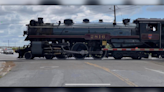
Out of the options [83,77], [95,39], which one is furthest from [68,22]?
[83,77]

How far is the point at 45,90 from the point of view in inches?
111

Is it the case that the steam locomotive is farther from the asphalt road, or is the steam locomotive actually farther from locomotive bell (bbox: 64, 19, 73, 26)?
the asphalt road

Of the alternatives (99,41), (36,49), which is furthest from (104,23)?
(36,49)

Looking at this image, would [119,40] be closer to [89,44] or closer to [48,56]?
[89,44]

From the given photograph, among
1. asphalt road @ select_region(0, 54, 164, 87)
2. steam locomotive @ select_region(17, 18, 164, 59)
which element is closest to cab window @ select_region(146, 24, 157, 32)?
steam locomotive @ select_region(17, 18, 164, 59)

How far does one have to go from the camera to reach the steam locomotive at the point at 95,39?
17094mm

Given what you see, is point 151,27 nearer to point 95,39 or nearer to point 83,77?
point 95,39

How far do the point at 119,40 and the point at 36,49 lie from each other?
846cm

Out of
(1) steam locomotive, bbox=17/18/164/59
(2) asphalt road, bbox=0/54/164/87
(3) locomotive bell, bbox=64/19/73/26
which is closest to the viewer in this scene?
(2) asphalt road, bbox=0/54/164/87

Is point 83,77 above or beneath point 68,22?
beneath

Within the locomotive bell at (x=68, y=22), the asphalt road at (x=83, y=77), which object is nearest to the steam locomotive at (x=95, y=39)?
the locomotive bell at (x=68, y=22)

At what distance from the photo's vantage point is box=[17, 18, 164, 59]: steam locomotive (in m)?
17.1

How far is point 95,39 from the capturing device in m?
17.5

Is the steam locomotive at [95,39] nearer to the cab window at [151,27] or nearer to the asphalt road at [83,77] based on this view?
the cab window at [151,27]
